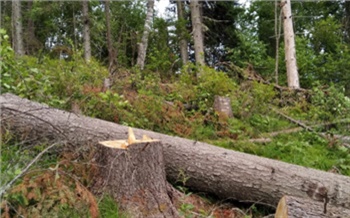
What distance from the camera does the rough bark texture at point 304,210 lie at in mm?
2740

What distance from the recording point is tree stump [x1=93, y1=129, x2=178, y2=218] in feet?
11.0

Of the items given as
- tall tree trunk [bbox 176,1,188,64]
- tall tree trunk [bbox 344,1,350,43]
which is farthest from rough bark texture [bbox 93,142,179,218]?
tall tree trunk [bbox 344,1,350,43]

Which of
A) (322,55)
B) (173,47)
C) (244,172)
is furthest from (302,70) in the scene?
(244,172)

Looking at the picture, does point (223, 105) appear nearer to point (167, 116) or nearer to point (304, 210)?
point (167, 116)

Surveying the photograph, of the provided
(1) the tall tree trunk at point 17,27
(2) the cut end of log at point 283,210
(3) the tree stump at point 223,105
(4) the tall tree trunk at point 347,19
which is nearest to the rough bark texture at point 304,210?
(2) the cut end of log at point 283,210

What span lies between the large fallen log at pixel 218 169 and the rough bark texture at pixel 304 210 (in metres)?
0.97

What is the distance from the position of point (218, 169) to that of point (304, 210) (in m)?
1.32

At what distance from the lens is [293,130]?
6223mm

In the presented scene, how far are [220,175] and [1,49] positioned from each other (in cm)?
299

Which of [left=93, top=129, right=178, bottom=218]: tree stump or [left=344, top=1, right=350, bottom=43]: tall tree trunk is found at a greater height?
[left=344, top=1, right=350, bottom=43]: tall tree trunk

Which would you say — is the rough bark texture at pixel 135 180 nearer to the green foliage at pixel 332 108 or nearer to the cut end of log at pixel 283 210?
the cut end of log at pixel 283 210

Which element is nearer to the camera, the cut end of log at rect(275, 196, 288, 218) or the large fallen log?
the cut end of log at rect(275, 196, 288, 218)

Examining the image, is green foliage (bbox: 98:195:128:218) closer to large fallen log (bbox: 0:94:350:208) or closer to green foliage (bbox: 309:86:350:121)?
large fallen log (bbox: 0:94:350:208)

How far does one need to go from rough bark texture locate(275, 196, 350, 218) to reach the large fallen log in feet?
3.18
